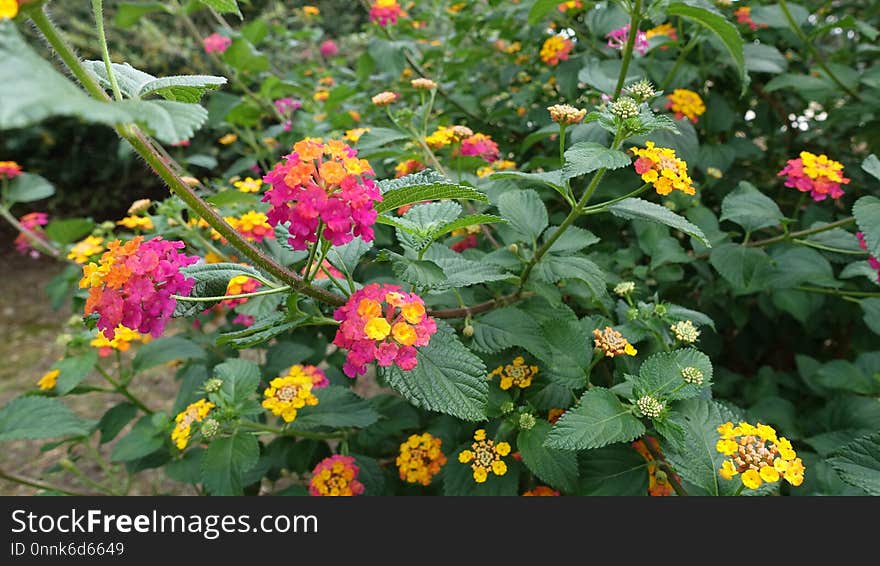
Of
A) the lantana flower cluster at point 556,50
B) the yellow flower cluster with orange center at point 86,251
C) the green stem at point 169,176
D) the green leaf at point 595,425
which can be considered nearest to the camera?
the green stem at point 169,176

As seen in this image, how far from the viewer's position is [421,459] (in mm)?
1218

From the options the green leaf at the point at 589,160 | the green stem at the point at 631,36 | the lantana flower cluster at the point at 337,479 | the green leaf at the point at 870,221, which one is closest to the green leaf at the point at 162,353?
the lantana flower cluster at the point at 337,479

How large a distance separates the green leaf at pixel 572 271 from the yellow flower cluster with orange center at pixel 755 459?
12.2 inches

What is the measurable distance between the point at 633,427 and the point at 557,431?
123mm

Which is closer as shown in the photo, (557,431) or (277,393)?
(557,431)

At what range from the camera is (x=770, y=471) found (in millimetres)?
828

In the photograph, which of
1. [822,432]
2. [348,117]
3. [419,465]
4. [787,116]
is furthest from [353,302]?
[787,116]

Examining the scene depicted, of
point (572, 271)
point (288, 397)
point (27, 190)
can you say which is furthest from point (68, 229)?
point (572, 271)

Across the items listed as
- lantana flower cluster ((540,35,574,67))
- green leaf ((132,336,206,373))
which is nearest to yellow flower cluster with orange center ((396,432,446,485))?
green leaf ((132,336,206,373))

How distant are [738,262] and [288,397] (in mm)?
1075

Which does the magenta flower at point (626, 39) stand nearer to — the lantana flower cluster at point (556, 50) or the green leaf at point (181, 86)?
the lantana flower cluster at point (556, 50)

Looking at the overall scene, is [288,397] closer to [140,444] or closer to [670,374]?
[140,444]

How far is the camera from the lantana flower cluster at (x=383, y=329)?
2.63ft

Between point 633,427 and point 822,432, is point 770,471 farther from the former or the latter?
point 822,432
